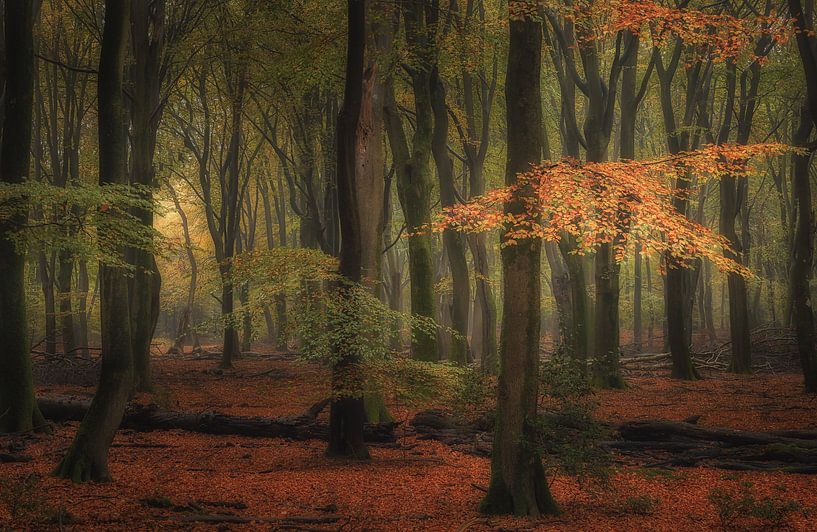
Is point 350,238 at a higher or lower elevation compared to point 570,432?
higher

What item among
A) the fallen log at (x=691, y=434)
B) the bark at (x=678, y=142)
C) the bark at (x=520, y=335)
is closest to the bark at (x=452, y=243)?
the bark at (x=678, y=142)

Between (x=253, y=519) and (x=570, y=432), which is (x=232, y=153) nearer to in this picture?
(x=253, y=519)

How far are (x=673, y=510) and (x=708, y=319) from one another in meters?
29.2

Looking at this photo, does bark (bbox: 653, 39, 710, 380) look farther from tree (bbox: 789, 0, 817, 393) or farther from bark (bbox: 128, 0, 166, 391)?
bark (bbox: 128, 0, 166, 391)

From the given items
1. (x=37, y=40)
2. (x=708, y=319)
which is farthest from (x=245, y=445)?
(x=708, y=319)

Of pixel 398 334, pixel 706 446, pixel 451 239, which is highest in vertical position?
pixel 451 239

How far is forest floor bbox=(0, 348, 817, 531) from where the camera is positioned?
7172 millimetres

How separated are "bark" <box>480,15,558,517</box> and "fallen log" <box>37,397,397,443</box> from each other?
5.81 meters

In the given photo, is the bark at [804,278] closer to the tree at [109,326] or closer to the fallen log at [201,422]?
the fallen log at [201,422]

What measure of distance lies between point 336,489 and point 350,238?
396 cm

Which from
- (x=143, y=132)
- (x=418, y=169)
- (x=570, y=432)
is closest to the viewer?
(x=570, y=432)

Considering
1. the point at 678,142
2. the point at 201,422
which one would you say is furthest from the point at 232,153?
the point at 678,142

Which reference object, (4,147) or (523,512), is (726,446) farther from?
(4,147)

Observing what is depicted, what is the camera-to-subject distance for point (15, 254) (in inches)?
429
